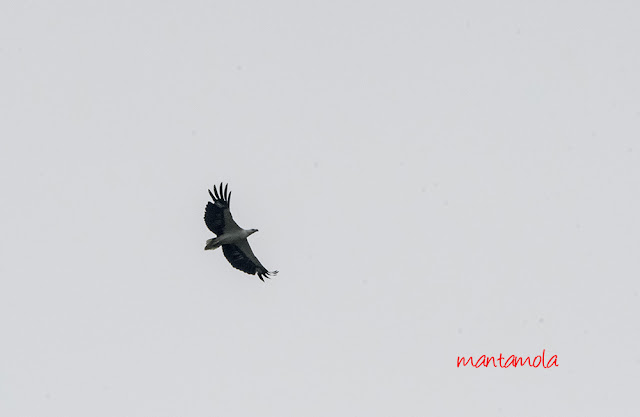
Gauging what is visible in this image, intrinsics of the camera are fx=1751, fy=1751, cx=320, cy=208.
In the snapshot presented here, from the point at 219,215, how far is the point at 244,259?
2.20m

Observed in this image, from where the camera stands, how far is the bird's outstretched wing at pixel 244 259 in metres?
62.7

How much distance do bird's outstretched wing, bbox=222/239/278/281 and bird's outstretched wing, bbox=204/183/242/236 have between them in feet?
3.34

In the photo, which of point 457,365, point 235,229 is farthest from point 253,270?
point 457,365

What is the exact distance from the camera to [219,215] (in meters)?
61.7

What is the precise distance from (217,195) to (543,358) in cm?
1532

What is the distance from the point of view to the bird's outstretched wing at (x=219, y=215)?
61.7 meters

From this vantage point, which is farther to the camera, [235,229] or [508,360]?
[508,360]

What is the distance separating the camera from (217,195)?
2429 inches

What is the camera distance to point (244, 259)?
63.0 meters

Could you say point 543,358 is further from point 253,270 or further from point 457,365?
point 253,270

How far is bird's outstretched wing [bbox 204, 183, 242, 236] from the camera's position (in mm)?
61656

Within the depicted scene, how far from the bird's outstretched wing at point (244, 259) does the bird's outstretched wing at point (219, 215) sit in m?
1.02

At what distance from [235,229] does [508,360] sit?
12589 mm

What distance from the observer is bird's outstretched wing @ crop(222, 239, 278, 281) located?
6272 centimetres
